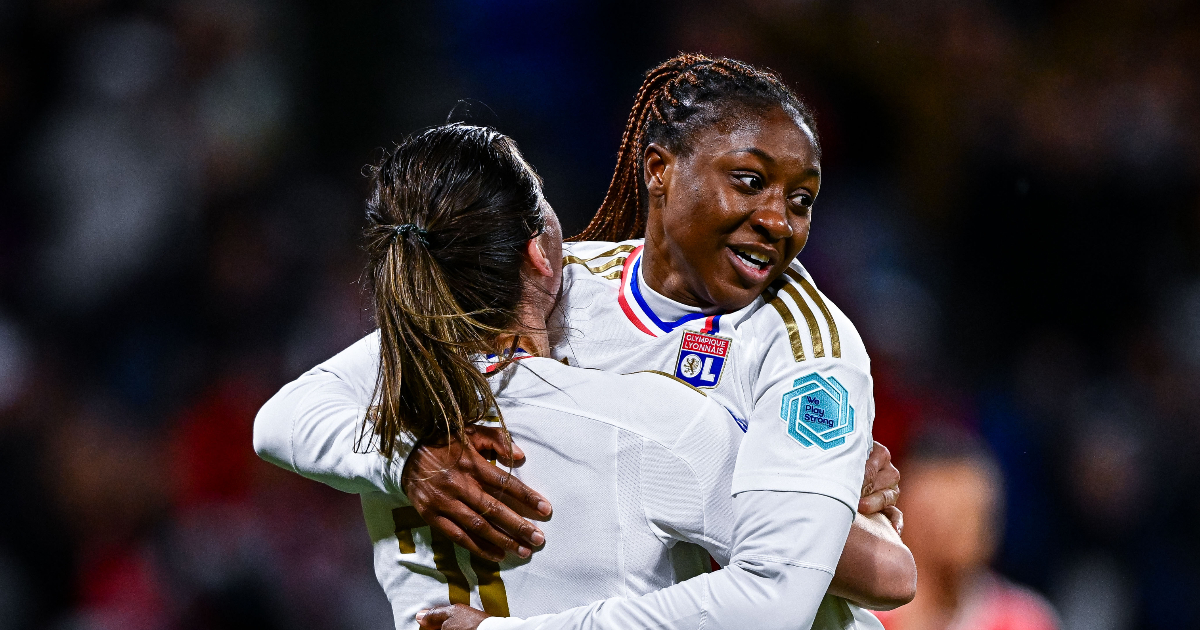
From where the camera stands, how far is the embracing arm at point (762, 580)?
1.26 metres

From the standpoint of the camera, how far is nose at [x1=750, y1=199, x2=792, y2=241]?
5.12 ft

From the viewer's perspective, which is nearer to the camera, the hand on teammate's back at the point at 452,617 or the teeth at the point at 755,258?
the hand on teammate's back at the point at 452,617

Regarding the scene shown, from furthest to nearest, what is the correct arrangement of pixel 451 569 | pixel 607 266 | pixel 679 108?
1. pixel 607 266
2. pixel 679 108
3. pixel 451 569

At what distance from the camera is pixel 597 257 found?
1.89 meters

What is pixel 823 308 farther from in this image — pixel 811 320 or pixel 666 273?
pixel 666 273

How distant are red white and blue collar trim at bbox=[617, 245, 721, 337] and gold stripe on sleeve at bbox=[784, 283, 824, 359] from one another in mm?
132

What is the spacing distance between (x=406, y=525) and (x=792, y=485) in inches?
24.0

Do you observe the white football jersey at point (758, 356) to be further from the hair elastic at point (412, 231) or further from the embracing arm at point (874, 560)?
the hair elastic at point (412, 231)

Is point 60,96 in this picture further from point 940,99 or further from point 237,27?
point 940,99

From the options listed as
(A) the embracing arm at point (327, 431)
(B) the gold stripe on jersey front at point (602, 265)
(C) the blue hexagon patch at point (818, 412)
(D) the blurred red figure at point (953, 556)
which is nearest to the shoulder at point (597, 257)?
(B) the gold stripe on jersey front at point (602, 265)

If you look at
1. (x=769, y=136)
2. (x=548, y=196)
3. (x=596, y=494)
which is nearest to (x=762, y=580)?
(x=596, y=494)

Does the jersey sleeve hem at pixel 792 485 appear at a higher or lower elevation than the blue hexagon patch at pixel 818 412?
lower

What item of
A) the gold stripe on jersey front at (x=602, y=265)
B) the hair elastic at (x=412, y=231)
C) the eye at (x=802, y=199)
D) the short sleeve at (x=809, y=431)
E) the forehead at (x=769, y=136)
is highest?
the forehead at (x=769, y=136)

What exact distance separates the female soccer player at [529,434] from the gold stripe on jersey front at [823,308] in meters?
0.14
